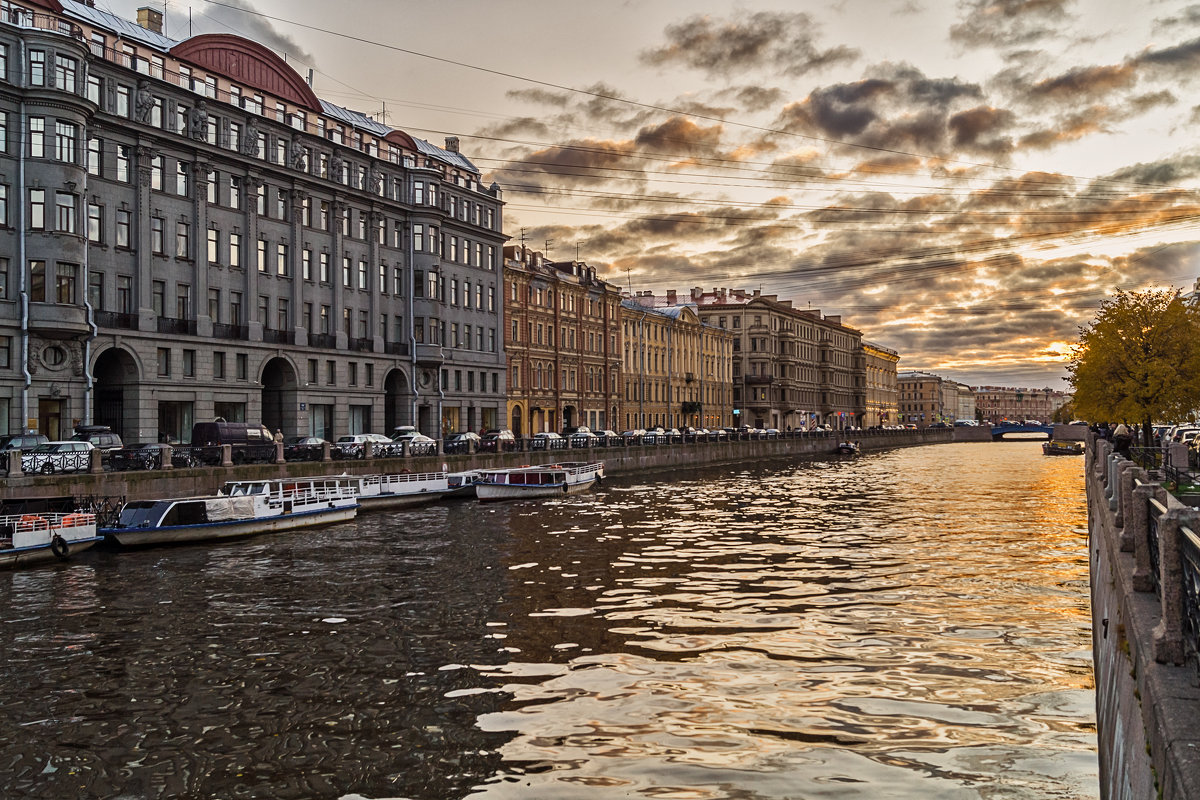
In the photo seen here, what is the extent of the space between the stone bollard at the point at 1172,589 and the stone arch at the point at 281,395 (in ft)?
178

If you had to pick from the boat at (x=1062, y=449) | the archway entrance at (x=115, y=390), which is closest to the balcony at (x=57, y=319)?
the archway entrance at (x=115, y=390)

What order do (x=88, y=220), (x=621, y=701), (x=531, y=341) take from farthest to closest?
(x=531, y=341), (x=88, y=220), (x=621, y=701)

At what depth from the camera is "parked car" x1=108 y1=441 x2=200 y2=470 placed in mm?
34281

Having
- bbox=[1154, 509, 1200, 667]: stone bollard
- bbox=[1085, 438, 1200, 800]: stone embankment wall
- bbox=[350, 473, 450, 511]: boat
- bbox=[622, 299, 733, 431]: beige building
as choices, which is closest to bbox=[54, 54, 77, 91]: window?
bbox=[350, 473, 450, 511]: boat

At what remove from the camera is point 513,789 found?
33.0 ft

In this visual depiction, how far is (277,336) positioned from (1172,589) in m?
54.8

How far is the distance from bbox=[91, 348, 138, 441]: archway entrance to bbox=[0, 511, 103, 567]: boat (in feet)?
68.4

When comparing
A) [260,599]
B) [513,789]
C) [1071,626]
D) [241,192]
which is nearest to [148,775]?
[513,789]

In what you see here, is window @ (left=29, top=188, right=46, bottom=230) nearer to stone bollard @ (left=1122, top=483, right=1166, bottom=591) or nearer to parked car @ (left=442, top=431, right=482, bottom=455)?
parked car @ (left=442, top=431, right=482, bottom=455)

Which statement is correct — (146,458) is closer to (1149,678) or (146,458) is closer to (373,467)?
(373,467)

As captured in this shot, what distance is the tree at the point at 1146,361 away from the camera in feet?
141

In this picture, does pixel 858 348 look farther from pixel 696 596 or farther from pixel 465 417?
pixel 696 596

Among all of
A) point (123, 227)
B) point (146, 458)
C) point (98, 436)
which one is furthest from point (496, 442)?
point (146, 458)

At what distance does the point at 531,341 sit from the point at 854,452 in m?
47.3
